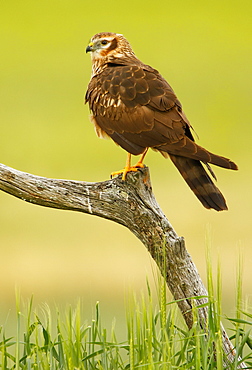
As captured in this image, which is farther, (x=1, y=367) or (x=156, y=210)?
(x=156, y=210)

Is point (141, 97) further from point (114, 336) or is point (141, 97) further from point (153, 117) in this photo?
point (114, 336)

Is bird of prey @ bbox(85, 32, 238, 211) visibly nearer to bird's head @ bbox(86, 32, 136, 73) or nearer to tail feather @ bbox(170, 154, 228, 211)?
tail feather @ bbox(170, 154, 228, 211)

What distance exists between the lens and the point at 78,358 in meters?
2.55

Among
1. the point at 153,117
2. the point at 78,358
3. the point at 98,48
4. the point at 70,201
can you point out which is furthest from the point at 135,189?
the point at 98,48

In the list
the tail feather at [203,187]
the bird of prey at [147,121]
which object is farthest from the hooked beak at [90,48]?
the tail feather at [203,187]

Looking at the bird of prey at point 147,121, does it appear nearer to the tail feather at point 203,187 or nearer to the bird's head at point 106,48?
the tail feather at point 203,187

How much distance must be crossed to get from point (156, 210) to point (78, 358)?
0.88m

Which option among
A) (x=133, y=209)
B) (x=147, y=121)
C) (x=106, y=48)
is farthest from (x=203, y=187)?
(x=106, y=48)

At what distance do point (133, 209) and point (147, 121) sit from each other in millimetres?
673

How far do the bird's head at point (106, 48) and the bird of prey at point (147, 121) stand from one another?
0.21m

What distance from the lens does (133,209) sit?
3.07 m

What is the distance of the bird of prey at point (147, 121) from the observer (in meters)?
3.23

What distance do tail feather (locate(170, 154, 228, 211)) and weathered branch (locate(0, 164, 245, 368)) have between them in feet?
0.84

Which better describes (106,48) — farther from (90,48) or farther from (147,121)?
(147,121)
